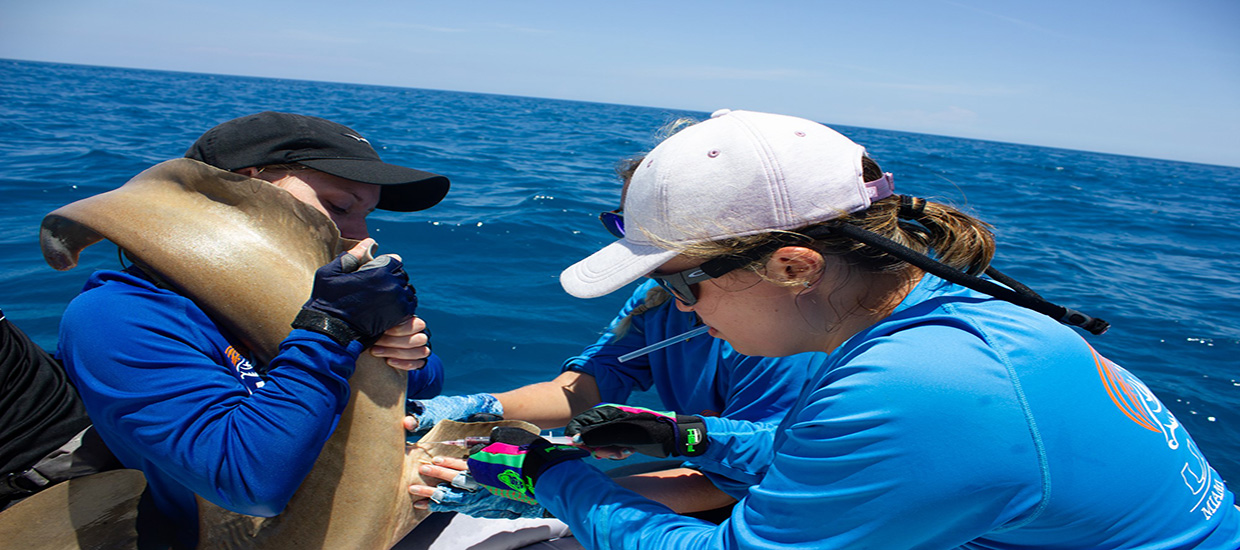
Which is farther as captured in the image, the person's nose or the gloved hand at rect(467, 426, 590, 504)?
the person's nose

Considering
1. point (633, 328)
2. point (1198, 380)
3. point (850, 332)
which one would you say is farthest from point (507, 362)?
point (1198, 380)

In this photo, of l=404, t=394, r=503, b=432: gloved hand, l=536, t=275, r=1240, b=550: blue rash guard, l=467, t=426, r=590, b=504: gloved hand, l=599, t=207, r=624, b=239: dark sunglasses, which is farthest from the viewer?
l=404, t=394, r=503, b=432: gloved hand

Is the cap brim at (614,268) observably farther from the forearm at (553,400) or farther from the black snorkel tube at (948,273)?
the forearm at (553,400)

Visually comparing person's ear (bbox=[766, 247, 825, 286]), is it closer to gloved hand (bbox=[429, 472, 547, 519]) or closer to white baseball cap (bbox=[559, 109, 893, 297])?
white baseball cap (bbox=[559, 109, 893, 297])

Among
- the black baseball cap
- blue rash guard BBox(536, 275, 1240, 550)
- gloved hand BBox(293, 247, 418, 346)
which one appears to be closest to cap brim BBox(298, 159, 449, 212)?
the black baseball cap

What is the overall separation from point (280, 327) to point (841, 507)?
4.35ft

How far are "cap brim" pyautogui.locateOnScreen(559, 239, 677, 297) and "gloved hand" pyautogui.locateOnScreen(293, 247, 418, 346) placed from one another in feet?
1.42

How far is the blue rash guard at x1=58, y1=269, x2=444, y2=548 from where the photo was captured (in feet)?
4.54

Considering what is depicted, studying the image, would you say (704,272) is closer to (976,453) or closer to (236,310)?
(976,453)

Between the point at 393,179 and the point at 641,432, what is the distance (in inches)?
36.8

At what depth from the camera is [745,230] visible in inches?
49.1

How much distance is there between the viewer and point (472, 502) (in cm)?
187

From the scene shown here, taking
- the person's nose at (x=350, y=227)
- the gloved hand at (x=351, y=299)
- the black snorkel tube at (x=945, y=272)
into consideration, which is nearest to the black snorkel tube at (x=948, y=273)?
the black snorkel tube at (x=945, y=272)

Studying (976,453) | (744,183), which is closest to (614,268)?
(744,183)
